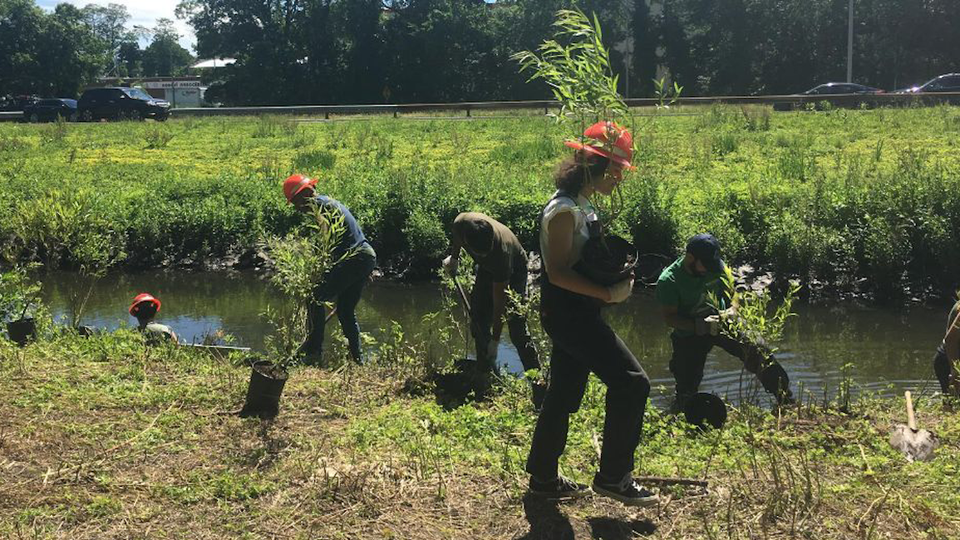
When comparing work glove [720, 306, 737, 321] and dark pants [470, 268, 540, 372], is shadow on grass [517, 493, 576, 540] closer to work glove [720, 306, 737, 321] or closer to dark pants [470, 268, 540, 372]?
work glove [720, 306, 737, 321]

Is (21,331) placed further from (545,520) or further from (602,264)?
(602,264)

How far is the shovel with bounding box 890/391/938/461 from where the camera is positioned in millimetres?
4570

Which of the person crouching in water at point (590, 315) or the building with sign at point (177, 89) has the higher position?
the building with sign at point (177, 89)

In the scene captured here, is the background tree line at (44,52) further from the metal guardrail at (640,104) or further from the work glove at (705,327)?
the work glove at (705,327)

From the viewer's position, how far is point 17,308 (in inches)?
282

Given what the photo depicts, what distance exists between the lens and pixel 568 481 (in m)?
4.05

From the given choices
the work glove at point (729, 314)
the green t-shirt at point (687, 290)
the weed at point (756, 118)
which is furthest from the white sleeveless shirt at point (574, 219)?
the weed at point (756, 118)

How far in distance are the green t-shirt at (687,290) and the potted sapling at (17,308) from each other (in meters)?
5.30

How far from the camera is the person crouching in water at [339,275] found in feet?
22.0

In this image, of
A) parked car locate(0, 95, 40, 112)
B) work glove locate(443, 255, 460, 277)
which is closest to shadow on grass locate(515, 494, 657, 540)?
work glove locate(443, 255, 460, 277)

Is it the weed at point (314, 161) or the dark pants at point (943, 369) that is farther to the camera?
the weed at point (314, 161)

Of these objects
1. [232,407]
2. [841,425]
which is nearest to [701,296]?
[841,425]

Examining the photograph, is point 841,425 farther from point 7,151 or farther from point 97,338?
point 7,151

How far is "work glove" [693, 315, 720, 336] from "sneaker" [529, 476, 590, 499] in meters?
2.21
